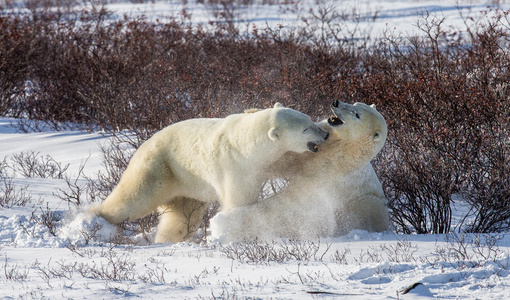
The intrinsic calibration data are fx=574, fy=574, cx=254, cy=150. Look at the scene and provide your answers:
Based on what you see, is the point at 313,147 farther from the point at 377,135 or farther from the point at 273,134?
the point at 377,135

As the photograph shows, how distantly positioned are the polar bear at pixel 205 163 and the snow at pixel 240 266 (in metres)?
0.30

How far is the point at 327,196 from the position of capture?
3561 mm

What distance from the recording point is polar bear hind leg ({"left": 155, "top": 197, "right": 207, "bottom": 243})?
4090 mm

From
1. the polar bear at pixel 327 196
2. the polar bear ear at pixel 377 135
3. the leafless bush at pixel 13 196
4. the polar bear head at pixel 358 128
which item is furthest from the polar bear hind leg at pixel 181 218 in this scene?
the polar bear ear at pixel 377 135

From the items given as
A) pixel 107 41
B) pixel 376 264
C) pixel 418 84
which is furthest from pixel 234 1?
pixel 376 264

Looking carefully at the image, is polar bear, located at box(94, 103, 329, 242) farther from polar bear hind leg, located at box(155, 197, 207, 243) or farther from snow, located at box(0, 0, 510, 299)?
snow, located at box(0, 0, 510, 299)

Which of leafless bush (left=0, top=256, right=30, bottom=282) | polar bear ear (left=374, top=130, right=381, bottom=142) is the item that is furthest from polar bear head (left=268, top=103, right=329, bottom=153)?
leafless bush (left=0, top=256, right=30, bottom=282)

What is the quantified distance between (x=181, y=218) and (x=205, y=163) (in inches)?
28.2

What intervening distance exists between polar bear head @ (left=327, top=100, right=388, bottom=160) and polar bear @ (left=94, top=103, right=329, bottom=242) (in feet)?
0.34

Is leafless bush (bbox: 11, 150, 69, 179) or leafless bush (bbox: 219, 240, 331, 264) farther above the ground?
leafless bush (bbox: 219, 240, 331, 264)

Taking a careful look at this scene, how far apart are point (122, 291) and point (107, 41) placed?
8073 millimetres

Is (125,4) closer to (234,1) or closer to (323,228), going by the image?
(234,1)

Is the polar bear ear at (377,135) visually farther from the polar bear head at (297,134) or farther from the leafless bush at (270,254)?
the leafless bush at (270,254)

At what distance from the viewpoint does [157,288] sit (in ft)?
7.60
